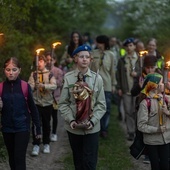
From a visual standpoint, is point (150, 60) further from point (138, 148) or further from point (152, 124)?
point (138, 148)

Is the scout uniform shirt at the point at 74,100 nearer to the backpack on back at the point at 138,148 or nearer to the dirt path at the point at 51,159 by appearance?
the backpack on back at the point at 138,148

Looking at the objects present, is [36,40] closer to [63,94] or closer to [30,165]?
[30,165]

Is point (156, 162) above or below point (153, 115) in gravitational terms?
below

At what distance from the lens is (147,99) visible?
7.29m

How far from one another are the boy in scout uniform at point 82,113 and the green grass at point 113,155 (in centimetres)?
195

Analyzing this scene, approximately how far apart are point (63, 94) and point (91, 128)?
0.63 metres

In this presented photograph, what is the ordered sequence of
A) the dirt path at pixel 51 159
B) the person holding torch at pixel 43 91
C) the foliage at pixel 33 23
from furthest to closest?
the foliage at pixel 33 23 < the person holding torch at pixel 43 91 < the dirt path at pixel 51 159

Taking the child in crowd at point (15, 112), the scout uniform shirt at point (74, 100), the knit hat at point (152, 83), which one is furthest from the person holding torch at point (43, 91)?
the knit hat at point (152, 83)

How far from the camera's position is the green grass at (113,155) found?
9219 mm

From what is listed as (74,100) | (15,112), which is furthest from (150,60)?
(15,112)

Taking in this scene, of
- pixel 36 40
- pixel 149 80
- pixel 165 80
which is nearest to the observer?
pixel 165 80

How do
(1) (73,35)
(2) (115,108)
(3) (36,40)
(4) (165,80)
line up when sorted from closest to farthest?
(4) (165,80), (1) (73,35), (3) (36,40), (2) (115,108)

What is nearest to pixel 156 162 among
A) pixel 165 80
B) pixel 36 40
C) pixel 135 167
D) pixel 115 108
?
pixel 165 80

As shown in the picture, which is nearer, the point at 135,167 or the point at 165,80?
the point at 165,80
